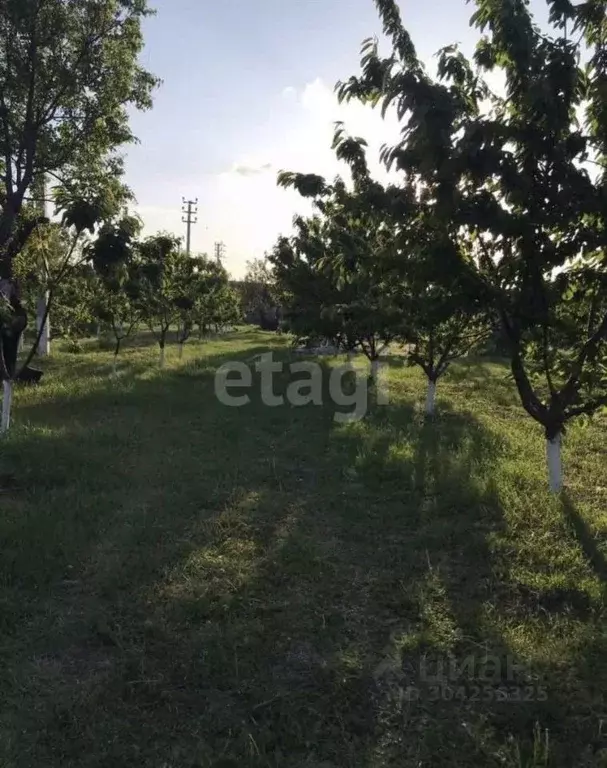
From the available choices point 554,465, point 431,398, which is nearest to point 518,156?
point 554,465

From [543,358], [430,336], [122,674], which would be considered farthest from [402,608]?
[430,336]

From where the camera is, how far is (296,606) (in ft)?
14.3

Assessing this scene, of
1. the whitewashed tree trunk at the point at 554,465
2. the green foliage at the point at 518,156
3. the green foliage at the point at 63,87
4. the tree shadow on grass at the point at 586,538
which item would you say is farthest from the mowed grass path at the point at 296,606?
the green foliage at the point at 63,87

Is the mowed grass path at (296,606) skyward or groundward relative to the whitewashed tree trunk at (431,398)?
groundward

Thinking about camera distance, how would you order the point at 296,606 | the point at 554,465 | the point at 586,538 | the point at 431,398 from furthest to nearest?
the point at 431,398, the point at 554,465, the point at 586,538, the point at 296,606

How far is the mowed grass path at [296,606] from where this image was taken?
9.95 ft

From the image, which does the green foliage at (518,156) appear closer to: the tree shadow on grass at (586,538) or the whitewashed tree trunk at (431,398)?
the tree shadow on grass at (586,538)

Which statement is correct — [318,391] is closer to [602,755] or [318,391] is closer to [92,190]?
[92,190]

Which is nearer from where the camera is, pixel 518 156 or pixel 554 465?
pixel 518 156

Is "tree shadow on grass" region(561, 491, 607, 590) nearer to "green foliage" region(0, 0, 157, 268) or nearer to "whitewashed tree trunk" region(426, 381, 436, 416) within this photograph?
"whitewashed tree trunk" region(426, 381, 436, 416)

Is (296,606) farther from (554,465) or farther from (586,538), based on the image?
(554,465)

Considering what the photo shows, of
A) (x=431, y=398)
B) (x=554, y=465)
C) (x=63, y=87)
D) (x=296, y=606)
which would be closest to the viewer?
(x=296, y=606)

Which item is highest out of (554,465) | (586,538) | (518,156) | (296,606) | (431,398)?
(518,156)

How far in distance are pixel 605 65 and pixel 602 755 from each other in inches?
217
